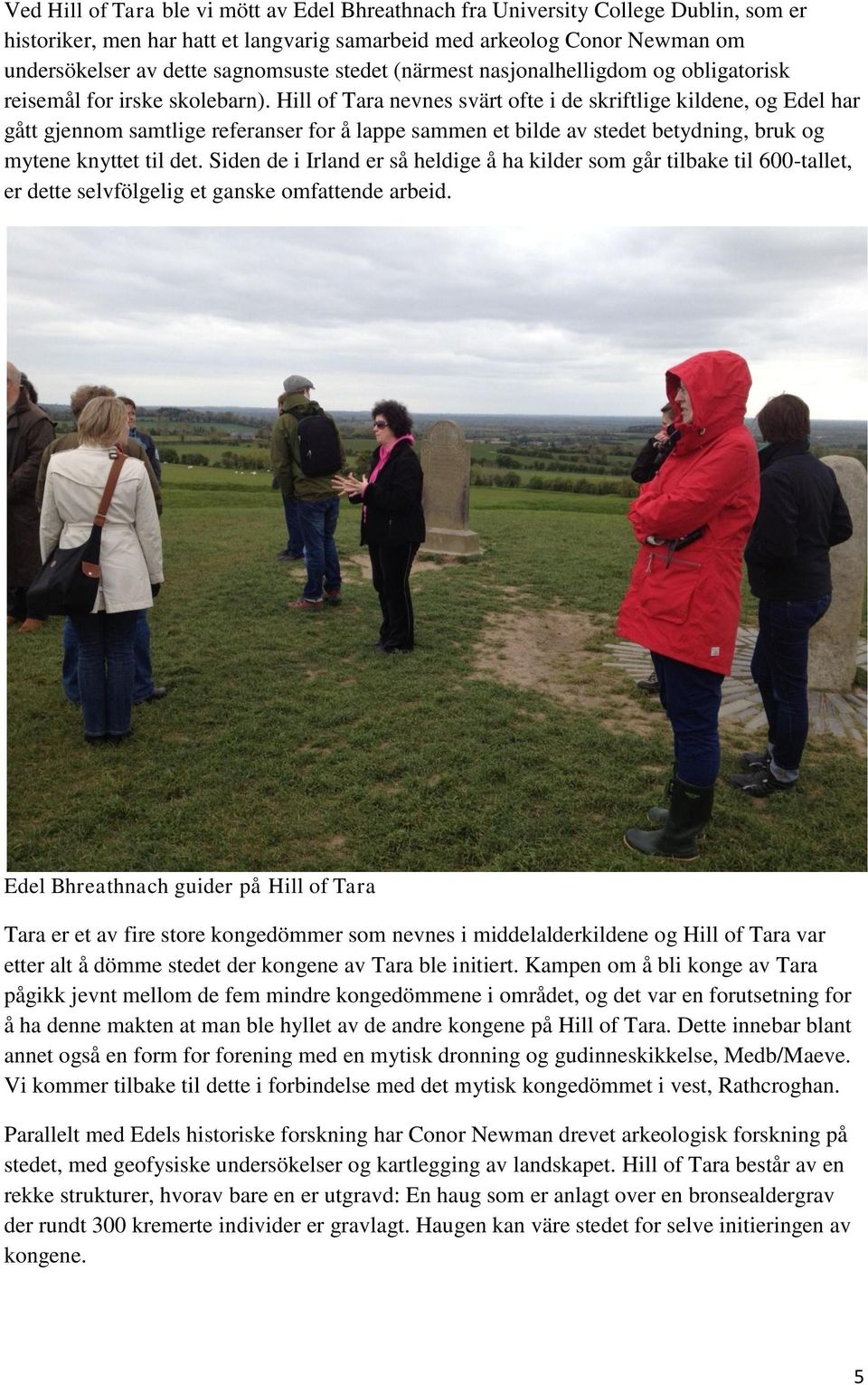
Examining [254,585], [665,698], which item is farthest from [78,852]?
[254,585]

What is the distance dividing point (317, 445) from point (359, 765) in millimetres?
4435

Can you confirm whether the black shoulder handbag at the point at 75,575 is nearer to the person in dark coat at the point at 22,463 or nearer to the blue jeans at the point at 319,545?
the person in dark coat at the point at 22,463

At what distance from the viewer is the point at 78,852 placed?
412 cm

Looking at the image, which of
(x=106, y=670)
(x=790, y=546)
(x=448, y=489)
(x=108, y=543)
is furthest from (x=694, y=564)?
(x=448, y=489)

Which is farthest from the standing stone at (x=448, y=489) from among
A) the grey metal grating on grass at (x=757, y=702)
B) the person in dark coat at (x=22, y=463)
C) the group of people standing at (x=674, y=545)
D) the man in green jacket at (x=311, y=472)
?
the person in dark coat at (x=22, y=463)

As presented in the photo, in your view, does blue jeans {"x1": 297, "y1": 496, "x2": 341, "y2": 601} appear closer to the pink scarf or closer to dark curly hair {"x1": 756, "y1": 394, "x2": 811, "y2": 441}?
the pink scarf

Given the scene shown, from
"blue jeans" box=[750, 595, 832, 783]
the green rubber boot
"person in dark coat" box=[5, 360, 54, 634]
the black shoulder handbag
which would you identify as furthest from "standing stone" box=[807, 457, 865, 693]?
"person in dark coat" box=[5, 360, 54, 634]

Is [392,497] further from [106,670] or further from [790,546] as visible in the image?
[790,546]

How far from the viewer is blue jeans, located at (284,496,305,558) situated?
412 inches

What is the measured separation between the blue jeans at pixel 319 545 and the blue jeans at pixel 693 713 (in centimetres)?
517

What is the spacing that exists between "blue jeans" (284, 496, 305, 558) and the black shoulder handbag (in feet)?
17.3

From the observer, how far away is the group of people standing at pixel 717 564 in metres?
3.57
